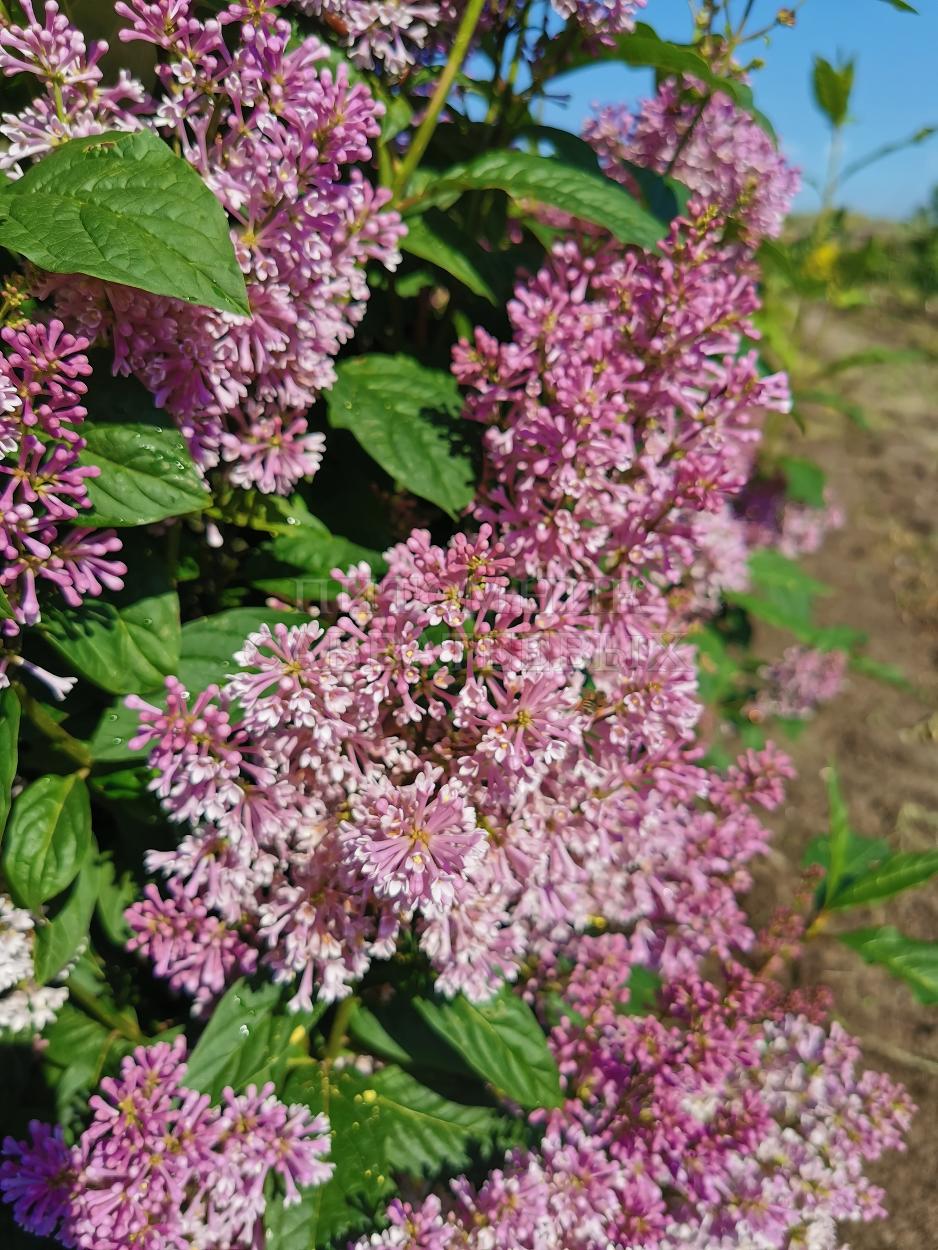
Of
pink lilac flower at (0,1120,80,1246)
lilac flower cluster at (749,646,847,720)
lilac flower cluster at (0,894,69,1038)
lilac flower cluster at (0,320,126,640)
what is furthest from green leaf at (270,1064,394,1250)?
lilac flower cluster at (749,646,847,720)

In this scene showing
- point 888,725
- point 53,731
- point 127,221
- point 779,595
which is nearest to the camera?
point 127,221

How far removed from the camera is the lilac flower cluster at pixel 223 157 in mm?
1036

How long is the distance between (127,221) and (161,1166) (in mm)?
1122

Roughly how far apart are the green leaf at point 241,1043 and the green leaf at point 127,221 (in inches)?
39.5

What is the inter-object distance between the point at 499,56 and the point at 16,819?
4.43ft

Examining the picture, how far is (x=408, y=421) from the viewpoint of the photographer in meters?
1.42

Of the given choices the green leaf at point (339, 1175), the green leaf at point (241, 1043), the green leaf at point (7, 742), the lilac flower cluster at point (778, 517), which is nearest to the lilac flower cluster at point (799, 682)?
the lilac flower cluster at point (778, 517)

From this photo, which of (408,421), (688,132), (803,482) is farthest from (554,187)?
(803,482)

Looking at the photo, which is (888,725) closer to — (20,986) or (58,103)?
(20,986)

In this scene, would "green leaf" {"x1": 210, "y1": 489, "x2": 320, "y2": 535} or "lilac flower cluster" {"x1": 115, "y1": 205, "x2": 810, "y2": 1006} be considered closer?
"lilac flower cluster" {"x1": 115, "y1": 205, "x2": 810, "y2": 1006}

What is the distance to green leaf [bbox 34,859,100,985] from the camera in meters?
1.35

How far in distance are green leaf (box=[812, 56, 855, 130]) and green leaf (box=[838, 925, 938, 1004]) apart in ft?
7.23

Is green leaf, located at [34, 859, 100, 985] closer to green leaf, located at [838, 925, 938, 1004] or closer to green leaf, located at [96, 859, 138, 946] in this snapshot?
green leaf, located at [96, 859, 138, 946]

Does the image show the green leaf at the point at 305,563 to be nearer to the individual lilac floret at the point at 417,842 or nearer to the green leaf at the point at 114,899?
the individual lilac floret at the point at 417,842
